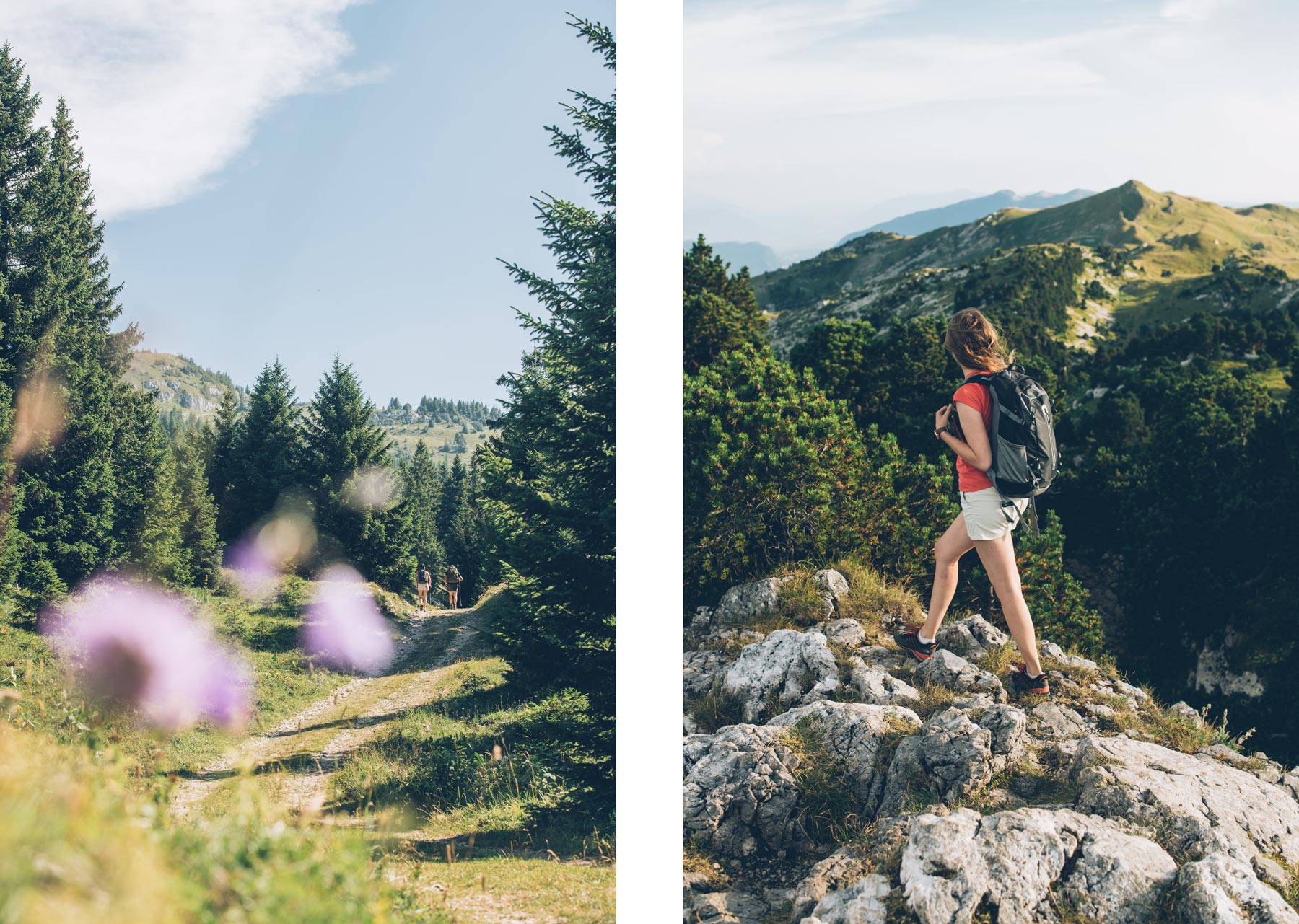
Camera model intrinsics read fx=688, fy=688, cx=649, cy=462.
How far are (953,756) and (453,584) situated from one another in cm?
248

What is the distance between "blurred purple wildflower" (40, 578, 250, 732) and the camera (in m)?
2.00

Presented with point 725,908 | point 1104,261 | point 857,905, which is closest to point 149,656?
point 725,908

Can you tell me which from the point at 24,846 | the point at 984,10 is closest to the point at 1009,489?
the point at 24,846

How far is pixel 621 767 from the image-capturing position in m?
2.67

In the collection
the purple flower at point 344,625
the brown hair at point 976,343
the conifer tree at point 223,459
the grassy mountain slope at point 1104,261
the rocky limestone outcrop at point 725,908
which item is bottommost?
the rocky limestone outcrop at point 725,908

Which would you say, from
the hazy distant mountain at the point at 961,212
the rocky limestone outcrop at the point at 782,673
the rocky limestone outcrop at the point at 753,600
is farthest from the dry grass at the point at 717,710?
the hazy distant mountain at the point at 961,212

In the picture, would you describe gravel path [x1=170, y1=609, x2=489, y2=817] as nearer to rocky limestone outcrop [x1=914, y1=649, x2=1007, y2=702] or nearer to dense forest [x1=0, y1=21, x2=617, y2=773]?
dense forest [x1=0, y1=21, x2=617, y2=773]

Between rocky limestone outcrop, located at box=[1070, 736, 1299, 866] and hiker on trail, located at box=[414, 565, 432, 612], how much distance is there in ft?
8.64

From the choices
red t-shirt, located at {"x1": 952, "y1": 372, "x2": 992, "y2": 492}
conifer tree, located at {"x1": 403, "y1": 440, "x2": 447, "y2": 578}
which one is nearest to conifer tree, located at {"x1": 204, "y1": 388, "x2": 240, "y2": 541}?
conifer tree, located at {"x1": 403, "y1": 440, "x2": 447, "y2": 578}

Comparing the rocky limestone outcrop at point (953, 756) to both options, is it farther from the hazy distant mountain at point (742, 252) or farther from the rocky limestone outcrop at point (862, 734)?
the hazy distant mountain at point (742, 252)

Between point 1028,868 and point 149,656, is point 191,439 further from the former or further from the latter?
point 1028,868

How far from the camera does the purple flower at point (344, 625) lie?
2.55 m

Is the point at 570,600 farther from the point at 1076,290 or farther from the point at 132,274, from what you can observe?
the point at 1076,290

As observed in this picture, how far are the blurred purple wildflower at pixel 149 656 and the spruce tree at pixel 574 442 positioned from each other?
1.64 metres
